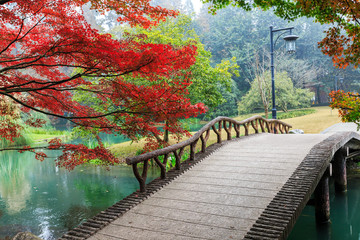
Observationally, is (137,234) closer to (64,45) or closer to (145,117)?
(145,117)

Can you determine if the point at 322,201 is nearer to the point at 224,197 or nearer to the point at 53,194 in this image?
the point at 224,197

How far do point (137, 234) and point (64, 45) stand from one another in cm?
252

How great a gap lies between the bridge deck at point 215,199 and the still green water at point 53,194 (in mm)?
3056

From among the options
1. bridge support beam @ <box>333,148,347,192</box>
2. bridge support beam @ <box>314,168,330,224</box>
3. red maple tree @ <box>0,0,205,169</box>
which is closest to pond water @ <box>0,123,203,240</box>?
red maple tree @ <box>0,0,205,169</box>

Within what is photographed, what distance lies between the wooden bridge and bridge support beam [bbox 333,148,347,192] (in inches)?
90.9

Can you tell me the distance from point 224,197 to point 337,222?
402 centimetres

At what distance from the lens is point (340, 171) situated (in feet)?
29.0

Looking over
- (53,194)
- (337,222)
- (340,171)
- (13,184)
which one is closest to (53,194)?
(53,194)

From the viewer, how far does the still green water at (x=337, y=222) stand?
611 centimetres

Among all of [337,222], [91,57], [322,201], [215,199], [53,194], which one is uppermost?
[91,57]

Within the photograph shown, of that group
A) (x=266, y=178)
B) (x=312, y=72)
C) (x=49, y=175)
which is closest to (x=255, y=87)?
(x=312, y=72)

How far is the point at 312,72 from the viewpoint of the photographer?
31.0m

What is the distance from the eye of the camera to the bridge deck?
3564 mm

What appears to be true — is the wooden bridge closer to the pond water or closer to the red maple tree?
the red maple tree
